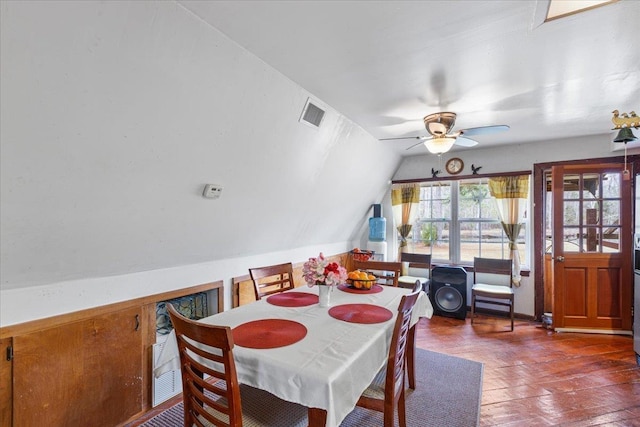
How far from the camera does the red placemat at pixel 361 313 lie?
1803mm

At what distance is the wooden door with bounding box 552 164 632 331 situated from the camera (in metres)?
3.54

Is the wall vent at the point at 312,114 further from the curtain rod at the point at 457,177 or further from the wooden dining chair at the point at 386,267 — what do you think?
the curtain rod at the point at 457,177

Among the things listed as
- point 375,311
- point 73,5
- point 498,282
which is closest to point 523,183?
point 498,282

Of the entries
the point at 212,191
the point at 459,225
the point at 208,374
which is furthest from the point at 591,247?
the point at 208,374

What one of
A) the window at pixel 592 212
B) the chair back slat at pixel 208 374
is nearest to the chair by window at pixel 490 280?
the window at pixel 592 212

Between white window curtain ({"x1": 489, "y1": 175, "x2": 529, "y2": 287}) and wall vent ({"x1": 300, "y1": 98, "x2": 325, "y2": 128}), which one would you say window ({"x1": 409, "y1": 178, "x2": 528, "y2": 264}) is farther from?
wall vent ({"x1": 300, "y1": 98, "x2": 325, "y2": 128})

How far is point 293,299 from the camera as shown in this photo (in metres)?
2.24

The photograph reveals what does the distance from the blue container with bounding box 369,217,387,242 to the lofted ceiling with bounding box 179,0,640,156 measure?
7.25 ft

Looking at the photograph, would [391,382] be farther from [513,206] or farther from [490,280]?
[513,206]

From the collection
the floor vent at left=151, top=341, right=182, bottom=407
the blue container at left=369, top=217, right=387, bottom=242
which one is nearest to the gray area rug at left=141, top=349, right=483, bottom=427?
the floor vent at left=151, top=341, right=182, bottom=407

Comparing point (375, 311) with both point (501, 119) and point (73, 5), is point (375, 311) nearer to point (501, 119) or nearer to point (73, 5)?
point (73, 5)

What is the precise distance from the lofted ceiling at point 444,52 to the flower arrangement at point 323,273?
4.09ft

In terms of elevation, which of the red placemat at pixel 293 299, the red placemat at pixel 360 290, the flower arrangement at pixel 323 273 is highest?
the flower arrangement at pixel 323 273

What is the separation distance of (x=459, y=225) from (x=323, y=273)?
3334 mm
